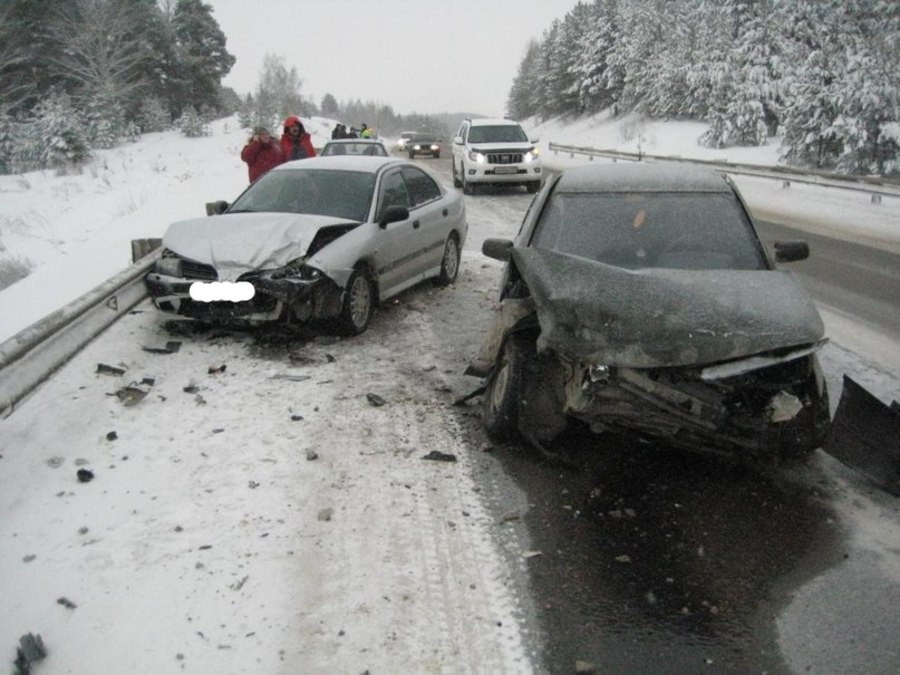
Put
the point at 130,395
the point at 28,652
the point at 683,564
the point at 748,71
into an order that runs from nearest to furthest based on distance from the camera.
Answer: the point at 28,652 → the point at 683,564 → the point at 130,395 → the point at 748,71

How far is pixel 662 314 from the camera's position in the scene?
3811 mm

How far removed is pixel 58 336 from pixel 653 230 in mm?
4299

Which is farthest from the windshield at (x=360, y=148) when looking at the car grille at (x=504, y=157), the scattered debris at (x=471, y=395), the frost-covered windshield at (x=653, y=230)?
the scattered debris at (x=471, y=395)

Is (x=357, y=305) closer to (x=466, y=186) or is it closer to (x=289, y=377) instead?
(x=289, y=377)

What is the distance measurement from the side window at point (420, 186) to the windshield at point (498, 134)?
11335mm

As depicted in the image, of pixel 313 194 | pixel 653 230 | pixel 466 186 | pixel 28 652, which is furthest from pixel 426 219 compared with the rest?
pixel 466 186

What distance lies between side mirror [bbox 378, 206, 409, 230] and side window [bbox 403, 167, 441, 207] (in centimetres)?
101

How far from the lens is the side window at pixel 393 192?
7.64 meters

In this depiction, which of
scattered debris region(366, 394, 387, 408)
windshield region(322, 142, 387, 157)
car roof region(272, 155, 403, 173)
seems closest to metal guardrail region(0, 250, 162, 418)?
scattered debris region(366, 394, 387, 408)

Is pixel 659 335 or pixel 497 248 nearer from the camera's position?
pixel 659 335

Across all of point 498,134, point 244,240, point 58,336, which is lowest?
point 58,336

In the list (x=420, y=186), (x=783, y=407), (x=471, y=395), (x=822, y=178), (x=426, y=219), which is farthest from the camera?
(x=822, y=178)

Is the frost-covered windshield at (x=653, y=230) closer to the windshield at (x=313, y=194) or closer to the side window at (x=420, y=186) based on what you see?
the windshield at (x=313, y=194)

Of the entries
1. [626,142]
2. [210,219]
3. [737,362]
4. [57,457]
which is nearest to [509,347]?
[737,362]
